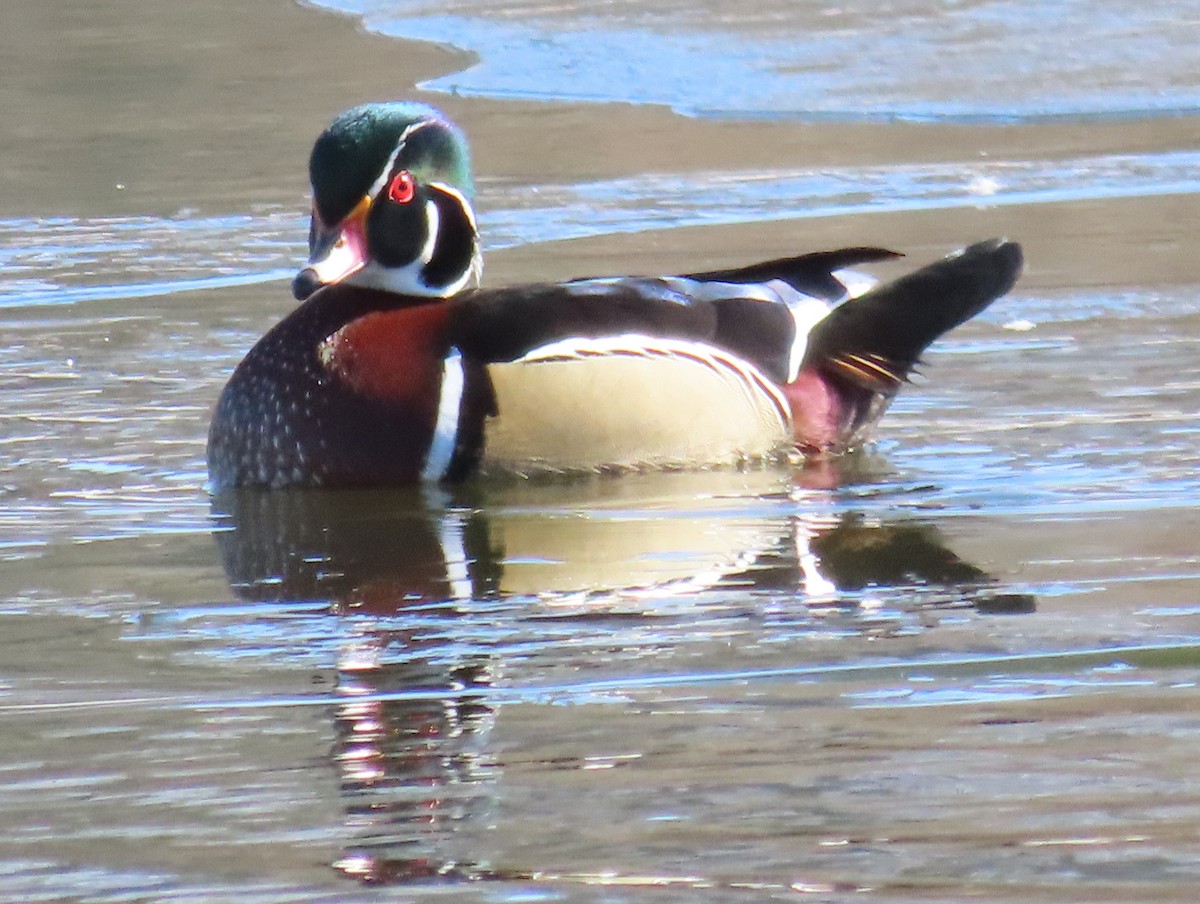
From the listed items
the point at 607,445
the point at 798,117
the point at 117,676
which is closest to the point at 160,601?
the point at 117,676

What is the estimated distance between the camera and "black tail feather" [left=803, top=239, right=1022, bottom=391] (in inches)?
251

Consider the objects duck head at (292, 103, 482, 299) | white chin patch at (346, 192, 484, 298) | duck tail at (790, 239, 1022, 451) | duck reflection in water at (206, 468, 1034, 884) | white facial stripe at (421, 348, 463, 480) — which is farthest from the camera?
duck tail at (790, 239, 1022, 451)

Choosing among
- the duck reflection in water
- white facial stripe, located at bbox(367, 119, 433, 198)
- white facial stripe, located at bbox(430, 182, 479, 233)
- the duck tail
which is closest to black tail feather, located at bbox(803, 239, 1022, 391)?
the duck tail

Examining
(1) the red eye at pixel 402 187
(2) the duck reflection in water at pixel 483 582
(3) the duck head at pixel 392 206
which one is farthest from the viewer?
(1) the red eye at pixel 402 187

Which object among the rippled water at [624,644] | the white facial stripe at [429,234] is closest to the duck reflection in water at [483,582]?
the rippled water at [624,644]

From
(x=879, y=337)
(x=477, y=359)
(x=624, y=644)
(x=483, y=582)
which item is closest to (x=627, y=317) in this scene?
(x=477, y=359)

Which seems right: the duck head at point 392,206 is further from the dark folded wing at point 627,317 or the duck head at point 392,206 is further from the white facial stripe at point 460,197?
the dark folded wing at point 627,317

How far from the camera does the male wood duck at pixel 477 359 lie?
19.2ft

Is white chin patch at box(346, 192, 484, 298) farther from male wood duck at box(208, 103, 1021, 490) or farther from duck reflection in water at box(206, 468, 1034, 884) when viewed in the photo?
duck reflection in water at box(206, 468, 1034, 884)

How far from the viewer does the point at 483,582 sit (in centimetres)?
497

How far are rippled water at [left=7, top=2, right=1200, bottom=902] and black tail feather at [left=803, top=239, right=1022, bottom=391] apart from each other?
13 cm

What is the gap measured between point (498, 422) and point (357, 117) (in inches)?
31.9

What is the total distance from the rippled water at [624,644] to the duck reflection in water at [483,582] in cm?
1

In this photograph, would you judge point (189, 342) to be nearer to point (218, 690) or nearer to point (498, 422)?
point (498, 422)
